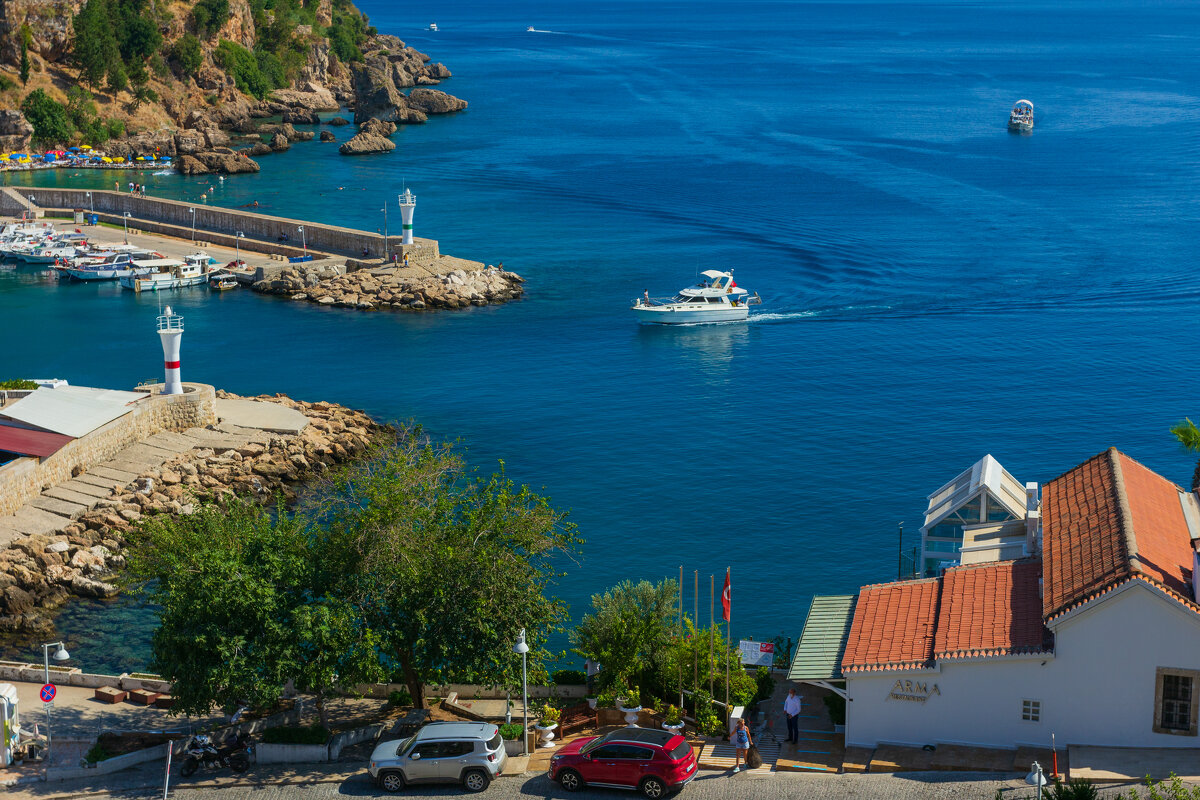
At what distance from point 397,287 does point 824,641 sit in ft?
187

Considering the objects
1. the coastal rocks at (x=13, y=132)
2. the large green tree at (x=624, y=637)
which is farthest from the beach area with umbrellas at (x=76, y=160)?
the large green tree at (x=624, y=637)

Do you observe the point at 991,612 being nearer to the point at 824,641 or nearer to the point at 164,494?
the point at 824,641

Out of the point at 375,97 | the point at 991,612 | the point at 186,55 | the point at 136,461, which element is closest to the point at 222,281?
the point at 136,461

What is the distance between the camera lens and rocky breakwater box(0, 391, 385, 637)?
4047 centimetres

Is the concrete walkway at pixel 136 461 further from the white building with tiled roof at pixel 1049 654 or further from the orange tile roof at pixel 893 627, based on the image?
the white building with tiled roof at pixel 1049 654

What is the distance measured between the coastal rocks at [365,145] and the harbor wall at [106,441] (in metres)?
87.3

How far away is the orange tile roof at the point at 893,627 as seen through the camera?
25.5 meters

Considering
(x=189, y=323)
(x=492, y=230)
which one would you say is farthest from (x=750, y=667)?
(x=492, y=230)

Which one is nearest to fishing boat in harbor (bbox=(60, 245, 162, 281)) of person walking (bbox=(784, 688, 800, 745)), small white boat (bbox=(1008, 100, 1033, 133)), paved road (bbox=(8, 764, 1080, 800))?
paved road (bbox=(8, 764, 1080, 800))

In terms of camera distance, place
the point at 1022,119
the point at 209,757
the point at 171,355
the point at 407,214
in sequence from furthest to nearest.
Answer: the point at 1022,119 → the point at 407,214 → the point at 171,355 → the point at 209,757

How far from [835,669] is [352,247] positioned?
216ft

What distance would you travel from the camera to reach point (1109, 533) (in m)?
26.4

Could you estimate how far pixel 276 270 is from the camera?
274ft

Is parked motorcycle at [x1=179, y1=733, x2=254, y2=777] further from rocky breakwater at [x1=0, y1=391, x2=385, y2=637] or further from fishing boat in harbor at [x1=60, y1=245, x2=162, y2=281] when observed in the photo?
fishing boat in harbor at [x1=60, y1=245, x2=162, y2=281]
